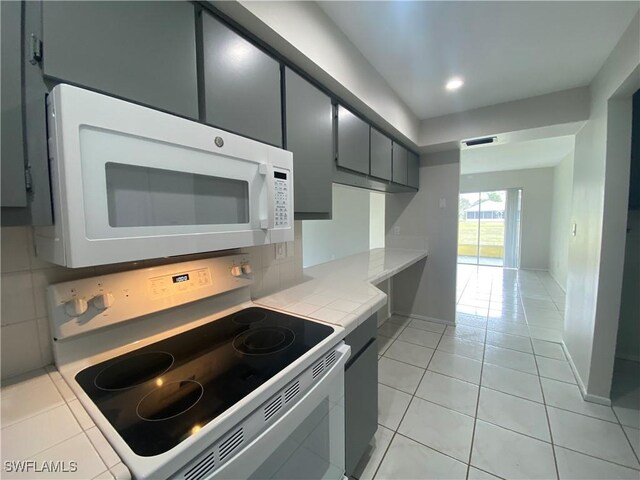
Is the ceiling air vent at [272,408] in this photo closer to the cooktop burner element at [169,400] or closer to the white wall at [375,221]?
the cooktop burner element at [169,400]

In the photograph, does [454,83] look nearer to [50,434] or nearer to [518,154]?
[50,434]

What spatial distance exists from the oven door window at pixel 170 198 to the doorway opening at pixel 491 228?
Answer: 6.42 meters

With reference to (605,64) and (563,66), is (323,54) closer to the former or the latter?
(563,66)

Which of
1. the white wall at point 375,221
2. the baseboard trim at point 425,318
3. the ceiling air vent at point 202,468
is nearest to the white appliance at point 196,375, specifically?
the ceiling air vent at point 202,468

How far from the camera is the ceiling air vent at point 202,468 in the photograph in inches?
21.1

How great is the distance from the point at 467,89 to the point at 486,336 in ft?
8.32

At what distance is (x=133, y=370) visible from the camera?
31.6 inches

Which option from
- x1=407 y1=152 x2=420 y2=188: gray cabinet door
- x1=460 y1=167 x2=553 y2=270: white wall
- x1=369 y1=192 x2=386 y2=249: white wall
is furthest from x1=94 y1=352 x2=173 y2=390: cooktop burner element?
x1=460 y1=167 x2=553 y2=270: white wall

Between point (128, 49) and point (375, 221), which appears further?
point (375, 221)

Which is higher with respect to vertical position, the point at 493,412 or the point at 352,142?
the point at 352,142

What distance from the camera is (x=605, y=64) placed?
1.78m

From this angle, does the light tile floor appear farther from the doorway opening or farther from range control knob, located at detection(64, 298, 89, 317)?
the doorway opening

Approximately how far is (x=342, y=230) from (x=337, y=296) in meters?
4.22

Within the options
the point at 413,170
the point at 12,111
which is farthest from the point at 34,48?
the point at 413,170
